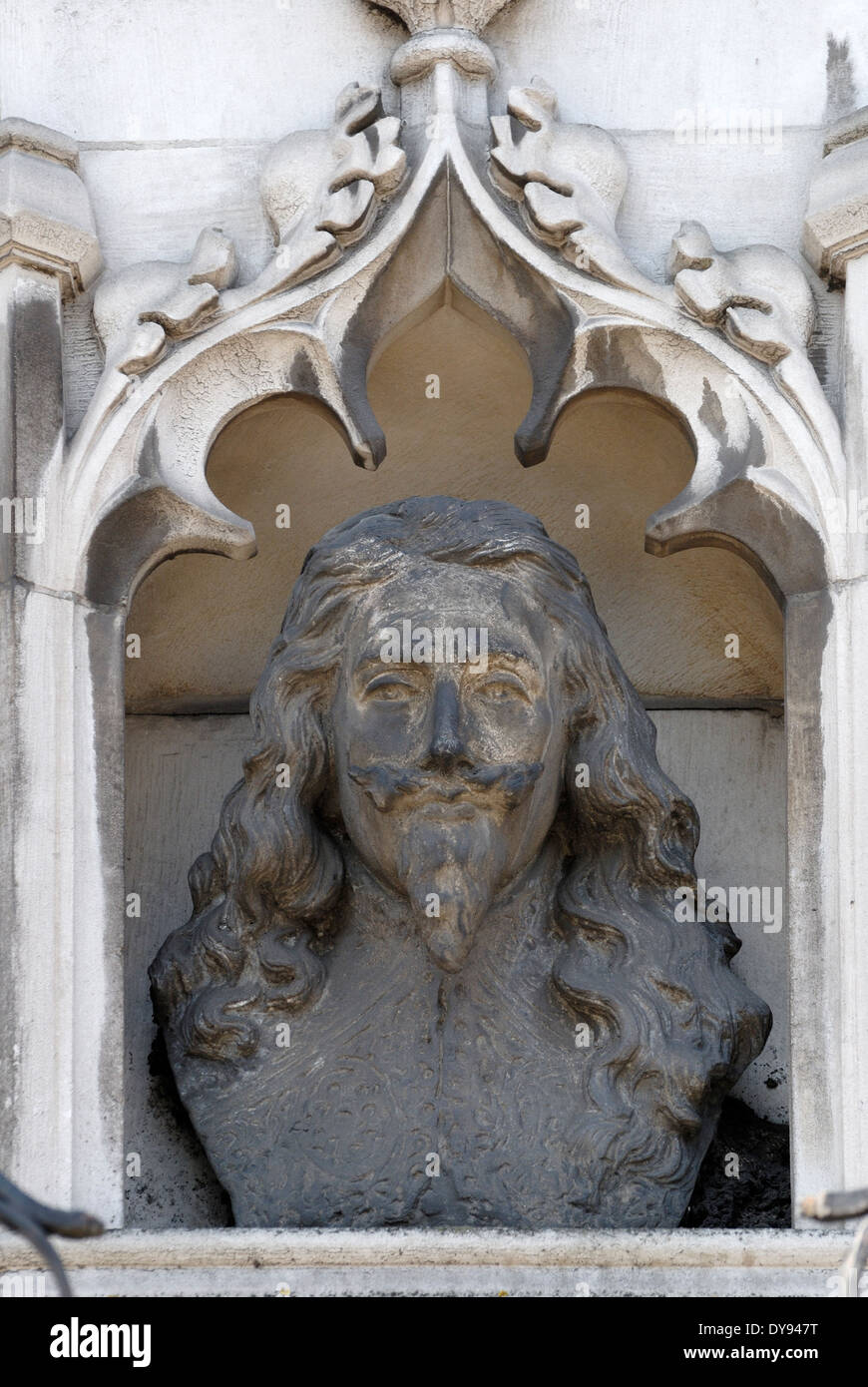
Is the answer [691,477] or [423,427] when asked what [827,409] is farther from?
[423,427]

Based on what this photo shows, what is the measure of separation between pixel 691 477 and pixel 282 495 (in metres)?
0.83

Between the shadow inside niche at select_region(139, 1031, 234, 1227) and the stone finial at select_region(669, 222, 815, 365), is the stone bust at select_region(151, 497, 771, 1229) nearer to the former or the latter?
the shadow inside niche at select_region(139, 1031, 234, 1227)

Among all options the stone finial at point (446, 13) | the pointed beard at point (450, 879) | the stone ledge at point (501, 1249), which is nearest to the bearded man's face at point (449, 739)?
the pointed beard at point (450, 879)

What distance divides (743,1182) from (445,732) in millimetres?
875

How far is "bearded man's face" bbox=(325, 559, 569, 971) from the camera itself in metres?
4.50

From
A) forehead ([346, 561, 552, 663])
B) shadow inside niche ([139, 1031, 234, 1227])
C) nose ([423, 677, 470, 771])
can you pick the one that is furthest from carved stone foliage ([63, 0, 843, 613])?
shadow inside niche ([139, 1031, 234, 1227])

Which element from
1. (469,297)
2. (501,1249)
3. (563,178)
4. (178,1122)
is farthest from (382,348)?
(501,1249)

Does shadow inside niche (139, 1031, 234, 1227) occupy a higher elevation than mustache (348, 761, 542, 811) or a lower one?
lower

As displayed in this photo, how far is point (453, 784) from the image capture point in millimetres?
4508

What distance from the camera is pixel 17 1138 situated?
4.40m

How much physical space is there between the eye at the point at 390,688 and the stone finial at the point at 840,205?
3.25ft
